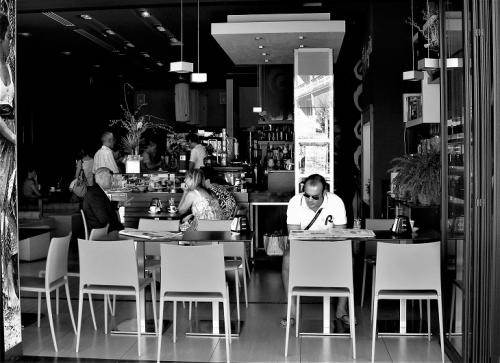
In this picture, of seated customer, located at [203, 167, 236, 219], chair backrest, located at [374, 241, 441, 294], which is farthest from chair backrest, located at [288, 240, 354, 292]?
seated customer, located at [203, 167, 236, 219]

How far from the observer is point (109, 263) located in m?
5.01

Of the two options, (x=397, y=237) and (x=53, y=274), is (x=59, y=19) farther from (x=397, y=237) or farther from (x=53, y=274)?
(x=397, y=237)

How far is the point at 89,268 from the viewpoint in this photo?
16.6 ft

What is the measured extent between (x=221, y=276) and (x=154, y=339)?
102 centimetres

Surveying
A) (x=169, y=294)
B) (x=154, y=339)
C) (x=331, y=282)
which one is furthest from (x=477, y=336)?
(x=154, y=339)

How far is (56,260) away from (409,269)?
2.75 metres

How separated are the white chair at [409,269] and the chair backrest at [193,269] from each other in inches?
45.5

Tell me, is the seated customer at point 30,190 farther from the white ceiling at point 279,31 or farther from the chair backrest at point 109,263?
the chair backrest at point 109,263

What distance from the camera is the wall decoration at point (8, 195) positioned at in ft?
15.2

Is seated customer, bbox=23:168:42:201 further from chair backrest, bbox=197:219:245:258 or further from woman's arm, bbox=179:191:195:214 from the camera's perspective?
chair backrest, bbox=197:219:245:258

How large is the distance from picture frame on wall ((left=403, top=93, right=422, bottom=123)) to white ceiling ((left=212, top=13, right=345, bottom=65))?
1.23 metres

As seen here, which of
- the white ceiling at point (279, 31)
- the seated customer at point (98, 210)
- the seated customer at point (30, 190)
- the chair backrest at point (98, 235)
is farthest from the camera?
the seated customer at point (30, 190)

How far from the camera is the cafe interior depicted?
4816 mm

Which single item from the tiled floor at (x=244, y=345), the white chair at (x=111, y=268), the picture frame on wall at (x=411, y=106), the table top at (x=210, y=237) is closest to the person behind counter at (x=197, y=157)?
the picture frame on wall at (x=411, y=106)
